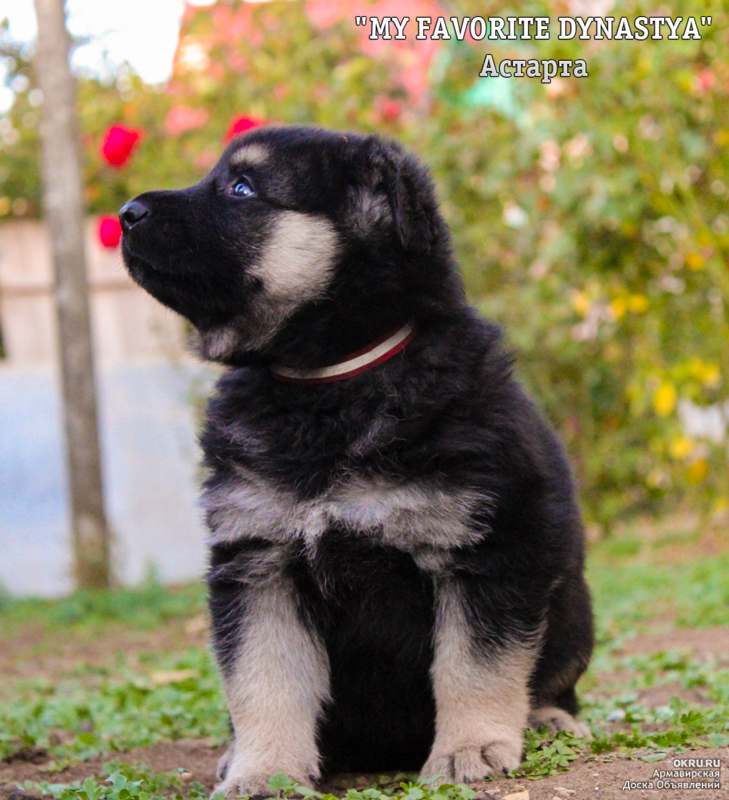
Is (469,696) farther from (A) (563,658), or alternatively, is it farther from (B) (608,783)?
(A) (563,658)

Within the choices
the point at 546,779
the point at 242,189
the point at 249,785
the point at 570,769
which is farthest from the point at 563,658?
the point at 242,189

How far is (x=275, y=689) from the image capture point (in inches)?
105

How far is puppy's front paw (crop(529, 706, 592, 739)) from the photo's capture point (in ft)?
9.91

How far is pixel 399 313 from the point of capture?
2.88 metres

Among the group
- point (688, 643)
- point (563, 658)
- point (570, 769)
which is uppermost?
point (563, 658)

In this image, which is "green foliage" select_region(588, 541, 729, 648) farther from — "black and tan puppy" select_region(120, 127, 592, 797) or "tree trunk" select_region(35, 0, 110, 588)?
"tree trunk" select_region(35, 0, 110, 588)

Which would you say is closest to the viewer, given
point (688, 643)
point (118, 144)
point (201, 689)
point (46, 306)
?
point (201, 689)

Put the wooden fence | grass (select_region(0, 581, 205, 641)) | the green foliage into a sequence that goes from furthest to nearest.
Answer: the wooden fence → grass (select_region(0, 581, 205, 641)) → the green foliage

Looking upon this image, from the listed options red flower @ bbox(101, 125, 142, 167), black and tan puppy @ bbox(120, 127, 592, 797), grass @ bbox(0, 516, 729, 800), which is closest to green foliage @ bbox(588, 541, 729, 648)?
grass @ bbox(0, 516, 729, 800)

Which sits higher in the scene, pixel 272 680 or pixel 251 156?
pixel 251 156

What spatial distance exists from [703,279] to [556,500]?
203 inches

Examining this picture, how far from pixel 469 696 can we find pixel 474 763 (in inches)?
6.6

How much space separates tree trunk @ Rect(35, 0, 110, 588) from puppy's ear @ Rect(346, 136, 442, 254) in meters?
5.14

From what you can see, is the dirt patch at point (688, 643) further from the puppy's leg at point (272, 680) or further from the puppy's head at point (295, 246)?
the puppy's head at point (295, 246)
